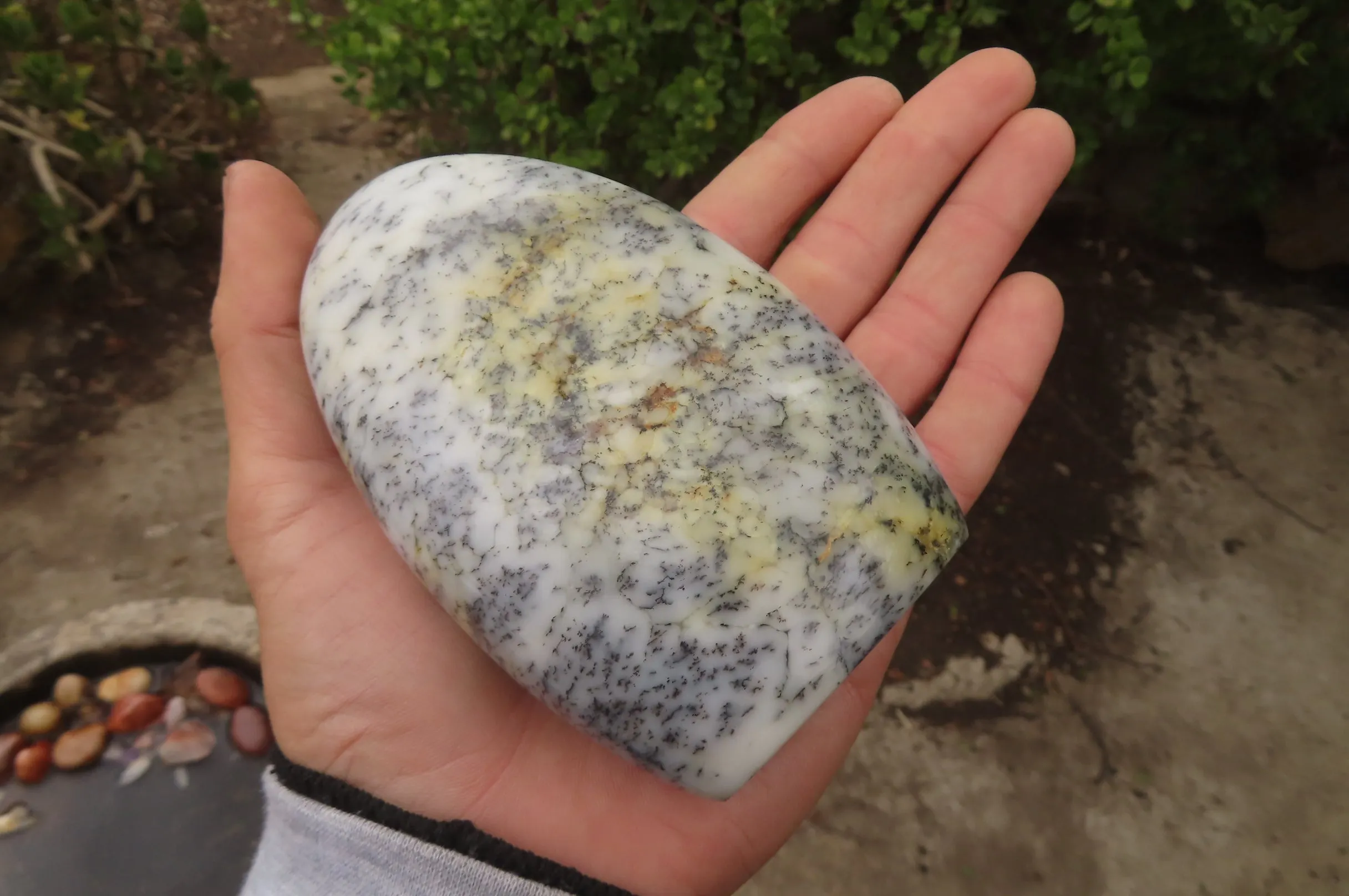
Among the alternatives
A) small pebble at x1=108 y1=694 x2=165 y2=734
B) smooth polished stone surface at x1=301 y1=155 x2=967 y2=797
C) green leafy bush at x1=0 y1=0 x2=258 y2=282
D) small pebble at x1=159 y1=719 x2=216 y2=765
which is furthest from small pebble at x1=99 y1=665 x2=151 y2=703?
smooth polished stone surface at x1=301 y1=155 x2=967 y2=797

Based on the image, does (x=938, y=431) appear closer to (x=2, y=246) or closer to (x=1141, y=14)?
(x=1141, y=14)

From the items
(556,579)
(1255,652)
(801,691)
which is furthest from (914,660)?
(556,579)

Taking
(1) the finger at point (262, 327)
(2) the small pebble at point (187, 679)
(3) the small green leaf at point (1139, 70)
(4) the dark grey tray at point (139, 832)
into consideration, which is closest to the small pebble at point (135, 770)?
(4) the dark grey tray at point (139, 832)

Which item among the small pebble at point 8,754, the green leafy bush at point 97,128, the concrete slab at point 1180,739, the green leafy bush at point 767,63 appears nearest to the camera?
the green leafy bush at point 767,63

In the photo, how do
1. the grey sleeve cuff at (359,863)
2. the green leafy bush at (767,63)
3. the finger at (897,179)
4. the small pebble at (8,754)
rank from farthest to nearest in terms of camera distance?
1. the small pebble at (8,754)
2. the green leafy bush at (767,63)
3. the finger at (897,179)
4. the grey sleeve cuff at (359,863)

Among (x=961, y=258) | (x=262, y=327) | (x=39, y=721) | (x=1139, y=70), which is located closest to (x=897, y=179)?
(x=961, y=258)

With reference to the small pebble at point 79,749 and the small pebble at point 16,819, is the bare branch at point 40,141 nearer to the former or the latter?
the small pebble at point 79,749

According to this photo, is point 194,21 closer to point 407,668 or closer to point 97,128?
point 97,128
